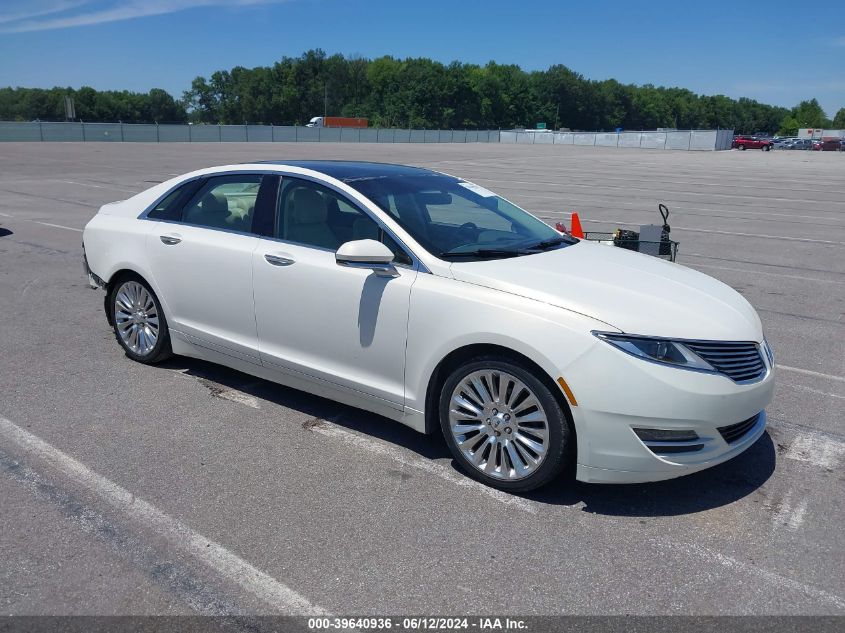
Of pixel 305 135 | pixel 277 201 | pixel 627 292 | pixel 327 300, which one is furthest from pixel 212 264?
pixel 305 135

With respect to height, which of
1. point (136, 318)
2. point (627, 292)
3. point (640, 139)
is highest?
point (640, 139)

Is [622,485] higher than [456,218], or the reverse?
[456,218]

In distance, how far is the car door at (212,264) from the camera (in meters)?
4.81

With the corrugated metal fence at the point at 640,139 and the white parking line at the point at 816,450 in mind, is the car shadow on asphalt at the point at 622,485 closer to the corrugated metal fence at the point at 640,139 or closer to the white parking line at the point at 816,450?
the white parking line at the point at 816,450

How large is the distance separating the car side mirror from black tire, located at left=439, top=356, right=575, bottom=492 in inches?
27.0

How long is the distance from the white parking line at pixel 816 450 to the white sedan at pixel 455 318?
0.56 meters

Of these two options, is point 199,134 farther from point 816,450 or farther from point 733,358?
point 733,358

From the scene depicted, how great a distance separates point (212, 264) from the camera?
195 inches

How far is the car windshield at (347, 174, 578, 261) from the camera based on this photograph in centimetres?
429

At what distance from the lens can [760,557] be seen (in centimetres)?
331

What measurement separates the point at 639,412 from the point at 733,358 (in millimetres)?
643

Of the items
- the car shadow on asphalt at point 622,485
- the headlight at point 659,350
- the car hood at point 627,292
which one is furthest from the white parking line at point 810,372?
the headlight at point 659,350

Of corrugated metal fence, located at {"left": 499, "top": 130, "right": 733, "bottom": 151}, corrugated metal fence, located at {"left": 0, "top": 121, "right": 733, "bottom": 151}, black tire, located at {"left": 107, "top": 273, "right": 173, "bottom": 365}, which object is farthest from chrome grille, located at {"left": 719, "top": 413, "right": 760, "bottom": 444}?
corrugated metal fence, located at {"left": 499, "top": 130, "right": 733, "bottom": 151}

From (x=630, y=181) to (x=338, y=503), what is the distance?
2560cm
